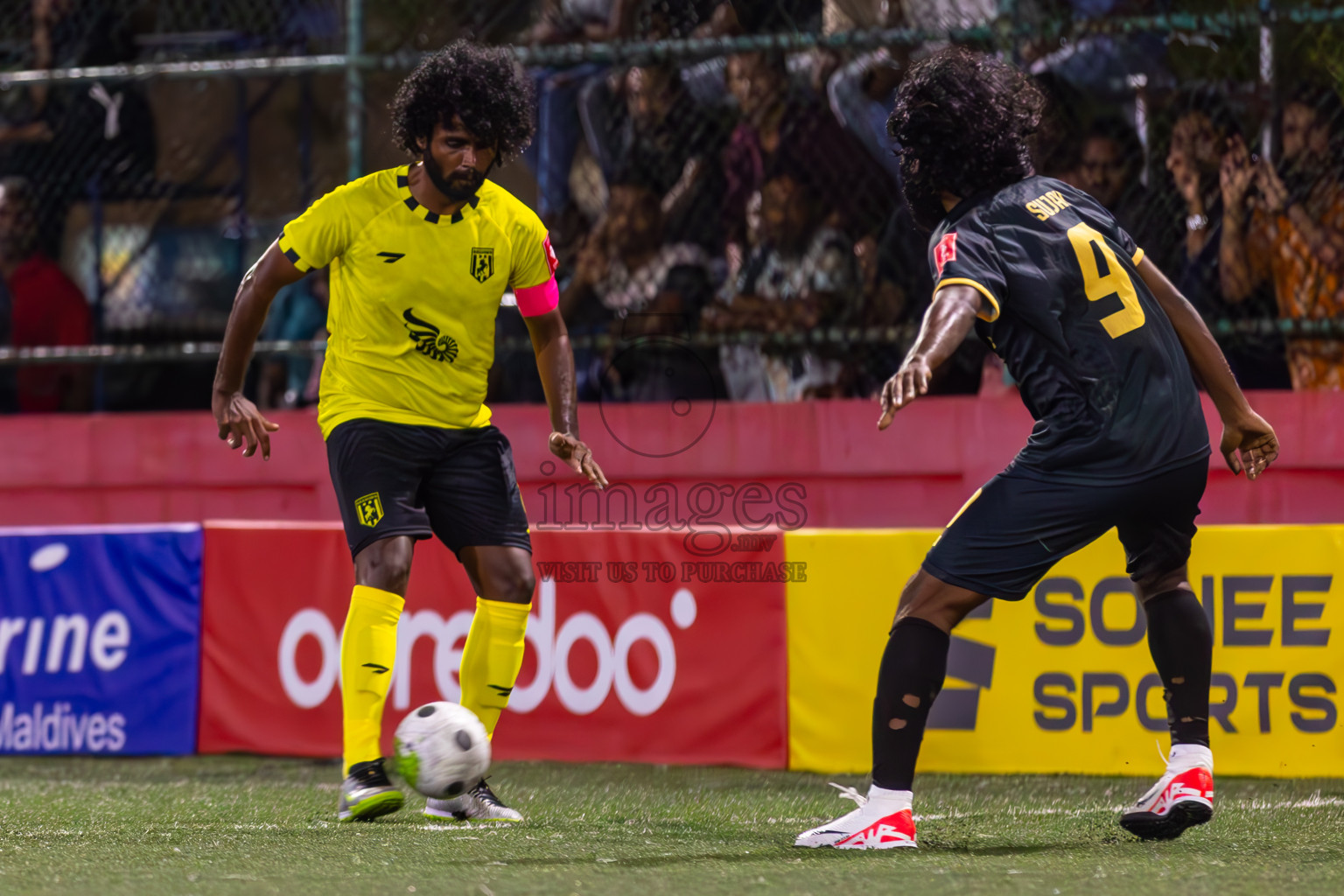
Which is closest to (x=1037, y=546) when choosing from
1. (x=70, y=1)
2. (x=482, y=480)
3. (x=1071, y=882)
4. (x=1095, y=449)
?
(x=1095, y=449)

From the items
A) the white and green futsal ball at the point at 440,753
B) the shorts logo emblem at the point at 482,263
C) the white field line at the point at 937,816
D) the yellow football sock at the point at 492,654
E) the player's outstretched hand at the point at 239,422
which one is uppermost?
the shorts logo emblem at the point at 482,263

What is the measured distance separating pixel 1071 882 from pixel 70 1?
275 inches

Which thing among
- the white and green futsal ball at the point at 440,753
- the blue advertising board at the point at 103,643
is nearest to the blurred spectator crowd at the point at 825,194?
the blue advertising board at the point at 103,643

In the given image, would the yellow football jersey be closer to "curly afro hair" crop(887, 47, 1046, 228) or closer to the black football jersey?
"curly afro hair" crop(887, 47, 1046, 228)

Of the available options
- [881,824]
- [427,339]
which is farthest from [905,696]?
[427,339]

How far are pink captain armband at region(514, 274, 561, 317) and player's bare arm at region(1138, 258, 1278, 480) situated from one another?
175 centimetres

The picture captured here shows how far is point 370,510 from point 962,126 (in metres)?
1.92

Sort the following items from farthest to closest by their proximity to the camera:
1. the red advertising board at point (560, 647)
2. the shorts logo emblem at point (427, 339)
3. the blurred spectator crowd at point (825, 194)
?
the blurred spectator crowd at point (825, 194) → the red advertising board at point (560, 647) → the shorts logo emblem at point (427, 339)

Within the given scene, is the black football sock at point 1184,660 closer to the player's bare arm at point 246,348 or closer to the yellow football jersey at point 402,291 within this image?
the yellow football jersey at point 402,291

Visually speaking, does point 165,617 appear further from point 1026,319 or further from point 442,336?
point 1026,319

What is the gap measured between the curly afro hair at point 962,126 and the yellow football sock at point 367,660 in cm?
182

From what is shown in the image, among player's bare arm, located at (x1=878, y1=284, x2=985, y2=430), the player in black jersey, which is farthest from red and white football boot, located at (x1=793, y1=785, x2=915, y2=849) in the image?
player's bare arm, located at (x1=878, y1=284, x2=985, y2=430)

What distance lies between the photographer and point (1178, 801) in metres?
3.94

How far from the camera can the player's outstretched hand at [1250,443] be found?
4.18 meters
